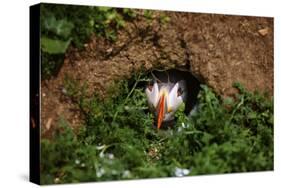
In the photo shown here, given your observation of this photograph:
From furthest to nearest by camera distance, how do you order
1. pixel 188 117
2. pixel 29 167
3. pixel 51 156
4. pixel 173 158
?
pixel 188 117 < pixel 173 158 < pixel 29 167 < pixel 51 156

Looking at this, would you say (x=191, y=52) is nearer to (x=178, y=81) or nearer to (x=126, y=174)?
(x=178, y=81)

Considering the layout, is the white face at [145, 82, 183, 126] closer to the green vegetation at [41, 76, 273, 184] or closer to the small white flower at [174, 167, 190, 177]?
the green vegetation at [41, 76, 273, 184]

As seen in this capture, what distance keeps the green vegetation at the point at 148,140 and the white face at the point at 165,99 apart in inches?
4.1

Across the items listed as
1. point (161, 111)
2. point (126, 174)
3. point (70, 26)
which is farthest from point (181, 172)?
point (70, 26)

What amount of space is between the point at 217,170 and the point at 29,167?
1.55 metres

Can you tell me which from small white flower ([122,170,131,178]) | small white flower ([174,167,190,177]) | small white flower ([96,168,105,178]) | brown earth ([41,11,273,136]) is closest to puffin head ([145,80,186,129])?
brown earth ([41,11,273,136])

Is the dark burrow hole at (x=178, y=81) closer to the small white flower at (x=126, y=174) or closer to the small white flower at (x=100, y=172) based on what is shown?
the small white flower at (x=126, y=174)

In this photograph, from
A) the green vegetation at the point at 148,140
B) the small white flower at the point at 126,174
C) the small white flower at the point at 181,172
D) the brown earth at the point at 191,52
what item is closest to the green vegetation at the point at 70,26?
the brown earth at the point at 191,52

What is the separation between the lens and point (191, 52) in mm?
6000

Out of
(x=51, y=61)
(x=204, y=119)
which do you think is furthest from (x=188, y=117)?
(x=51, y=61)

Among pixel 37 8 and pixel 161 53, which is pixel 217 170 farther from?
pixel 37 8

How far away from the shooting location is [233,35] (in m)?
6.01

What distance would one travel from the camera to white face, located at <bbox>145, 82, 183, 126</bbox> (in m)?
6.41

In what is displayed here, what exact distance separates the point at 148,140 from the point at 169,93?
50 centimetres
